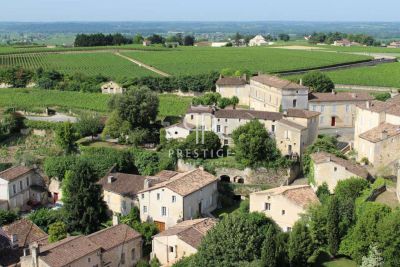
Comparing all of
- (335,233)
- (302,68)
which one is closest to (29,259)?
(335,233)

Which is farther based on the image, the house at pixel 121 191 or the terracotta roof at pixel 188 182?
the house at pixel 121 191

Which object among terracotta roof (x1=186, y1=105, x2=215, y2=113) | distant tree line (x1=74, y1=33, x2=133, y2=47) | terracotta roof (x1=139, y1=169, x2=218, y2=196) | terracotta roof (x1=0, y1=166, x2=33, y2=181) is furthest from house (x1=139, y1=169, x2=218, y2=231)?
distant tree line (x1=74, y1=33, x2=133, y2=47)

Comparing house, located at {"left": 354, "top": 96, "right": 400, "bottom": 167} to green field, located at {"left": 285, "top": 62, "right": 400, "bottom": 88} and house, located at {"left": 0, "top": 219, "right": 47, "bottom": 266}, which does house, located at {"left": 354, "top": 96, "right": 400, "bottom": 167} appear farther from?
green field, located at {"left": 285, "top": 62, "right": 400, "bottom": 88}

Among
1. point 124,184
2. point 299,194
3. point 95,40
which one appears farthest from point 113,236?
point 95,40

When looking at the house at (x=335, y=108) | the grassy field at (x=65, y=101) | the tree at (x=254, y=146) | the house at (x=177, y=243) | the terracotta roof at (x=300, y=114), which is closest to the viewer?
the house at (x=177, y=243)

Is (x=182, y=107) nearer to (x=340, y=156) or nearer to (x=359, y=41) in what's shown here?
(x=340, y=156)

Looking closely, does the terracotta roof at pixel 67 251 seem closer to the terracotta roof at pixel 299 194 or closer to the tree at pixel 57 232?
the tree at pixel 57 232

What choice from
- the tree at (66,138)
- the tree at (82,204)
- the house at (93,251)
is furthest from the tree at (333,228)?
the tree at (66,138)
